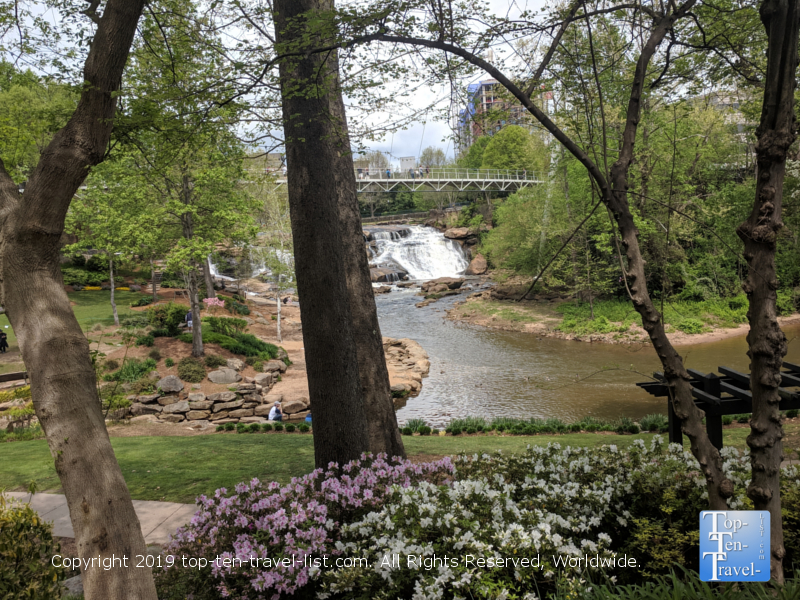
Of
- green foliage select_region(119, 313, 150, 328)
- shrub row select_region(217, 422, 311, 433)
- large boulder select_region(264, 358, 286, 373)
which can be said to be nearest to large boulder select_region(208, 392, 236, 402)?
shrub row select_region(217, 422, 311, 433)

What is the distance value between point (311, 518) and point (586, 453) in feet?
7.24

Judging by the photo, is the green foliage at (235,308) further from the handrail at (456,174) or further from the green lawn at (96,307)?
the handrail at (456,174)

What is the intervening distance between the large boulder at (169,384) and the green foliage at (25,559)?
10.5 m

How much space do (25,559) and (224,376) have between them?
39.5ft

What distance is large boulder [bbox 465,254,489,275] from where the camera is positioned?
1422 inches

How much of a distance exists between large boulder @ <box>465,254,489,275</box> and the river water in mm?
12672

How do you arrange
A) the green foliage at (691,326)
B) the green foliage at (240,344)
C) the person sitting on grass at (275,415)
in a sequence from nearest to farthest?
the person sitting on grass at (275,415) → the green foliage at (240,344) → the green foliage at (691,326)

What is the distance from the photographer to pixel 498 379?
1513 cm

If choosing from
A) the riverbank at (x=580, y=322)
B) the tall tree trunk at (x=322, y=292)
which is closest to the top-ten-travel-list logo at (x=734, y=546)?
the tall tree trunk at (x=322, y=292)

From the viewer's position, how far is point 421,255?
3766 cm

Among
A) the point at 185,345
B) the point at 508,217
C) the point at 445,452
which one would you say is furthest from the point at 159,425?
the point at 508,217

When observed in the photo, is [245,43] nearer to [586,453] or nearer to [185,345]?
[586,453]

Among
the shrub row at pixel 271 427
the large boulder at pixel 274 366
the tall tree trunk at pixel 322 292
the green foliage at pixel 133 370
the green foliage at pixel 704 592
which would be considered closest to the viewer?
the green foliage at pixel 704 592

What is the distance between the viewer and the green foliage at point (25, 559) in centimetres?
288
